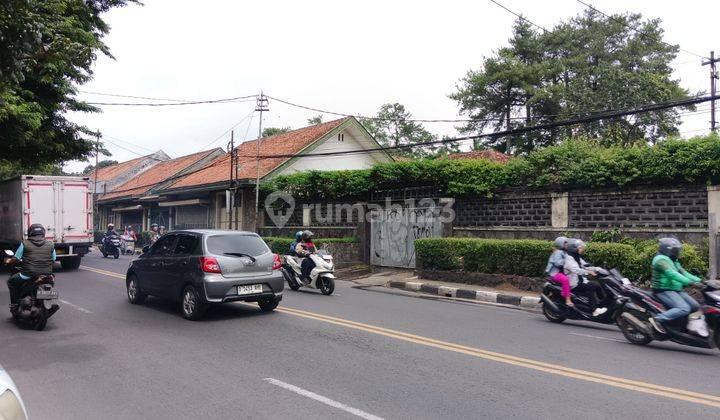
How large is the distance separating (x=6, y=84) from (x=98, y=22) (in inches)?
381

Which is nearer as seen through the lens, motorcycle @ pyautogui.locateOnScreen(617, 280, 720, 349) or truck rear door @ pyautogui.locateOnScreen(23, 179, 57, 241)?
motorcycle @ pyautogui.locateOnScreen(617, 280, 720, 349)

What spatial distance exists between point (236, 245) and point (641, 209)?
960 cm

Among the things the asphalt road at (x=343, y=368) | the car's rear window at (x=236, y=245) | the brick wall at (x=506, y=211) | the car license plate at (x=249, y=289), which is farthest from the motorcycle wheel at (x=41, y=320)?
the brick wall at (x=506, y=211)

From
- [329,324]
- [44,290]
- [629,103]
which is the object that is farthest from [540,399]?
[629,103]

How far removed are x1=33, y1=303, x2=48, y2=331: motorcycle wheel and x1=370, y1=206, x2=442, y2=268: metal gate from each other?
11609 millimetres

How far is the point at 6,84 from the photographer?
301 inches

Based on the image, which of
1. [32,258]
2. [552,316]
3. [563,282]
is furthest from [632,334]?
[32,258]

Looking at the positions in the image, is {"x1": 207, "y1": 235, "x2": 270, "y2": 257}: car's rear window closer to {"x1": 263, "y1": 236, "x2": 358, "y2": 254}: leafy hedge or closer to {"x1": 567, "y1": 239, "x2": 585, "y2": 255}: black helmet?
{"x1": 567, "y1": 239, "x2": 585, "y2": 255}: black helmet

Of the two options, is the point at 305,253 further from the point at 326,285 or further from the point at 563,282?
the point at 563,282

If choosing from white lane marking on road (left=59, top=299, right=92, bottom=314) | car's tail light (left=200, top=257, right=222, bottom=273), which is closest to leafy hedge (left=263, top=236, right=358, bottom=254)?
white lane marking on road (left=59, top=299, right=92, bottom=314)

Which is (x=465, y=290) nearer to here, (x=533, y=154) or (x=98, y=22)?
(x=533, y=154)

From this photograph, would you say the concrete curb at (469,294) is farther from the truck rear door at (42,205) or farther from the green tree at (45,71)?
the truck rear door at (42,205)

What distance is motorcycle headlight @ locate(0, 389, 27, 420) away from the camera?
2602mm

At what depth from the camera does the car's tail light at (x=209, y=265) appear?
28.6 feet
